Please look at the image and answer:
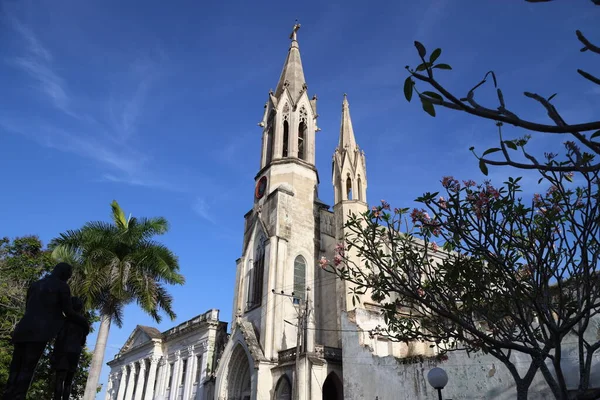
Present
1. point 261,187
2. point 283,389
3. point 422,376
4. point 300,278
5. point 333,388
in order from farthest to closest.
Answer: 1. point 261,187
2. point 300,278
3. point 333,388
4. point 283,389
5. point 422,376

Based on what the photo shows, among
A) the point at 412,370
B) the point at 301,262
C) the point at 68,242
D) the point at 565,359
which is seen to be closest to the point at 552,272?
the point at 565,359

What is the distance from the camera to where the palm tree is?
56.9 feet

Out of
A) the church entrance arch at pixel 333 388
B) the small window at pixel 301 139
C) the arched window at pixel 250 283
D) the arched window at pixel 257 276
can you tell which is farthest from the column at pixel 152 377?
the small window at pixel 301 139

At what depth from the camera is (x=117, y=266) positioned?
18.0 metres

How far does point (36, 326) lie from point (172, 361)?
3129 cm

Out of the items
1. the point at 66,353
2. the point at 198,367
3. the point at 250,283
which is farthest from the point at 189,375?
the point at 66,353

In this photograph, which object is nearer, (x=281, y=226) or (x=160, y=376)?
(x=281, y=226)

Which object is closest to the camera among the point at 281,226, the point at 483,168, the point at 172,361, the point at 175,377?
the point at 483,168

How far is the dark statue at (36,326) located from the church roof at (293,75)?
Answer: 2977 cm

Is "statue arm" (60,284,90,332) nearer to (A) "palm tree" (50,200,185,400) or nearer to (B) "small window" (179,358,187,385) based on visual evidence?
(A) "palm tree" (50,200,185,400)

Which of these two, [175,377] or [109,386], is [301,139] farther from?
[109,386]

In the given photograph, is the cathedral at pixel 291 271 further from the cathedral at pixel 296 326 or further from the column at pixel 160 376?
the column at pixel 160 376

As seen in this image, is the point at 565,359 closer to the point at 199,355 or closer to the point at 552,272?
the point at 552,272

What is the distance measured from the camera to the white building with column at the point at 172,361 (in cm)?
3073
